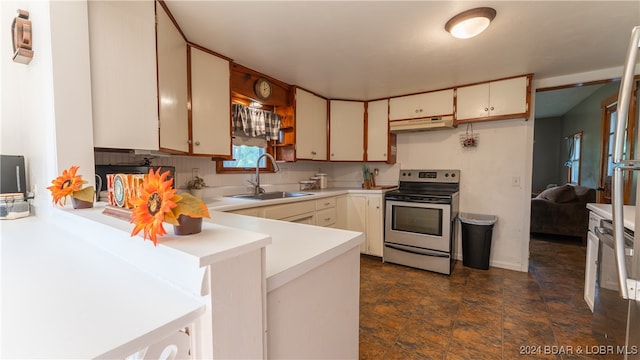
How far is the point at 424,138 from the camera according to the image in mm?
3424

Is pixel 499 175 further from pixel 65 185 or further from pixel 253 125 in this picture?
pixel 65 185

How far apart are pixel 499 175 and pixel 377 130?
149cm

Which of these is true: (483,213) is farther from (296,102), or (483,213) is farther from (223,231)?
(223,231)

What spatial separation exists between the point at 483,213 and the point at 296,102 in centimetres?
252

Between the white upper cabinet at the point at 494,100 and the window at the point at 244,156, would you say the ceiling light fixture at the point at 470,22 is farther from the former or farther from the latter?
the window at the point at 244,156

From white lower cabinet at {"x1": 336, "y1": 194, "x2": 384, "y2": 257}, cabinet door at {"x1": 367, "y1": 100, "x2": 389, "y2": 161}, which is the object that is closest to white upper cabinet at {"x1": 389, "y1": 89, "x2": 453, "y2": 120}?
cabinet door at {"x1": 367, "y1": 100, "x2": 389, "y2": 161}

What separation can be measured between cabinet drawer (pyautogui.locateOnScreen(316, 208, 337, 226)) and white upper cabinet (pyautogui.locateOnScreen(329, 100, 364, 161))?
796mm

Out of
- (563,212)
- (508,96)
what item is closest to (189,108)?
(508,96)

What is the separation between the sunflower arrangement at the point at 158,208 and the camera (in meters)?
0.57

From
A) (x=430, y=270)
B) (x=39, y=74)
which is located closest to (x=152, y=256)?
(x=39, y=74)

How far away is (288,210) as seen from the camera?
7.99 feet

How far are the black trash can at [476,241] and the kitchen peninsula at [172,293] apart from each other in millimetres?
2438

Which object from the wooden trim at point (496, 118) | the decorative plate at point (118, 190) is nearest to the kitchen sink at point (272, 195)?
the decorative plate at point (118, 190)

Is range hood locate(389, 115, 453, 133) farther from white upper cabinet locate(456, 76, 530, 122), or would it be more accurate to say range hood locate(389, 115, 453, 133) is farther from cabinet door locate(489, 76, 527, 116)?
cabinet door locate(489, 76, 527, 116)
